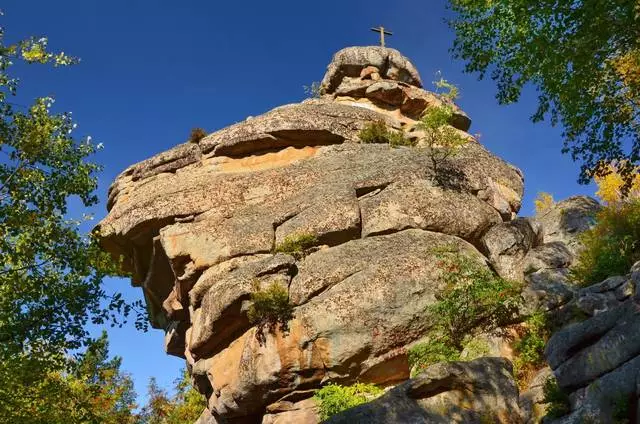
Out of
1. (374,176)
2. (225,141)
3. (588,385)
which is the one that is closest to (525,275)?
(374,176)

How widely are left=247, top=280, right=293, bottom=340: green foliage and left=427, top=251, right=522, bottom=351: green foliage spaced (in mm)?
4991

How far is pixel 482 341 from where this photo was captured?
676 inches

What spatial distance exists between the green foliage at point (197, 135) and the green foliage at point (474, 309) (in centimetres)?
1624

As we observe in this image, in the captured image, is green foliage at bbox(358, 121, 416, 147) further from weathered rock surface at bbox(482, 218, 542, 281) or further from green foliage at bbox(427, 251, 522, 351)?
green foliage at bbox(427, 251, 522, 351)

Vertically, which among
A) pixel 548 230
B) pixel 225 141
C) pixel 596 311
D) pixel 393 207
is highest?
pixel 225 141

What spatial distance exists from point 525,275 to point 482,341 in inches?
161

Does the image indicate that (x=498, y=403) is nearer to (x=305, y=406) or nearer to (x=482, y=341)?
(x=482, y=341)

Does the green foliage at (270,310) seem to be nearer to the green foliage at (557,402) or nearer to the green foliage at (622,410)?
the green foliage at (557,402)

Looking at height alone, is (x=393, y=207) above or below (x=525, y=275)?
above

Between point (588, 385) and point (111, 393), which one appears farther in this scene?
point (111, 393)

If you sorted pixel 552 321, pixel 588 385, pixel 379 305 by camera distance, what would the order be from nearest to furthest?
pixel 588 385, pixel 552 321, pixel 379 305

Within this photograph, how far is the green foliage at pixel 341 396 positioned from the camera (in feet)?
54.7

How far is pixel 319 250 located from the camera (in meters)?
21.3

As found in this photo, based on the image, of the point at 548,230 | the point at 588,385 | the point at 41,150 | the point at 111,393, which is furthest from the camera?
the point at 111,393
